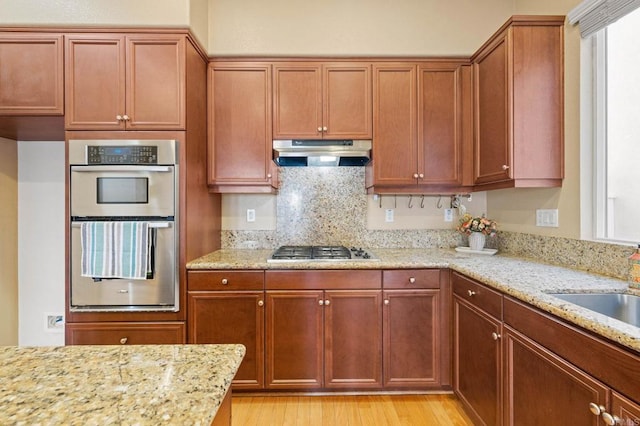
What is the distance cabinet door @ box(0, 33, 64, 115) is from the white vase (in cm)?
306

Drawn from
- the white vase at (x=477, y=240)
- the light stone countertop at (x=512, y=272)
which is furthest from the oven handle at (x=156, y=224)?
the white vase at (x=477, y=240)

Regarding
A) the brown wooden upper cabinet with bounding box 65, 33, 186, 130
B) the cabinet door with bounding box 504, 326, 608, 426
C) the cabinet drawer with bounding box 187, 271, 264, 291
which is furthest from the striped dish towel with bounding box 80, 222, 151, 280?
the cabinet door with bounding box 504, 326, 608, 426

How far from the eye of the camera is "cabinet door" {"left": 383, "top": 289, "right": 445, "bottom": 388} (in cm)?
215

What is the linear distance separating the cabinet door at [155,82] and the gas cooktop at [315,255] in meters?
1.10

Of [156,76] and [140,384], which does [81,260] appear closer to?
[156,76]

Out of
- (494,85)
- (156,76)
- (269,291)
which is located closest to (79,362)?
(269,291)

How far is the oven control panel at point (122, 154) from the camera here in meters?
2.00

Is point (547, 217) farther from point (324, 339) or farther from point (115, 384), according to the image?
point (115, 384)

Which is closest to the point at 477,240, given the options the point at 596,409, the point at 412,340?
the point at 412,340

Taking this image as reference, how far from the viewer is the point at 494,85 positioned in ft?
7.06

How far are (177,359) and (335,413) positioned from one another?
5.21ft

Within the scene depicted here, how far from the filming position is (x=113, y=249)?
6.43 ft

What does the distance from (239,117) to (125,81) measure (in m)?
0.77

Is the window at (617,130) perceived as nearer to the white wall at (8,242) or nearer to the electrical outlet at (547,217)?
the electrical outlet at (547,217)
